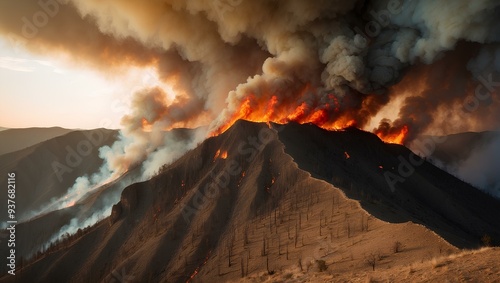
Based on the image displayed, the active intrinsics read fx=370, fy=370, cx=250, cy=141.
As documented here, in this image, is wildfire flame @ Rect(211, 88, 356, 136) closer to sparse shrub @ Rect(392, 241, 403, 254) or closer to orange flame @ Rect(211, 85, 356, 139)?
orange flame @ Rect(211, 85, 356, 139)

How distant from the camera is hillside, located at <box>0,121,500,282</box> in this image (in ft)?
93.2

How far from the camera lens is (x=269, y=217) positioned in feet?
137

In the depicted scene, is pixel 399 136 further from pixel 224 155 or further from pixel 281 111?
pixel 224 155

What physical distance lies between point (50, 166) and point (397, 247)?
176 m

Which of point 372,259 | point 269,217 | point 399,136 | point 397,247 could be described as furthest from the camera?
point 399,136

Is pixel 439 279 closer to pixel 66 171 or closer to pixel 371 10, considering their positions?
pixel 371 10

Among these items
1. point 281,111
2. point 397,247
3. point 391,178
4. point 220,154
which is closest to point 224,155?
point 220,154

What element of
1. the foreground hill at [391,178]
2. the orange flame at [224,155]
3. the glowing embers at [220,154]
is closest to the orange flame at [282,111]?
the foreground hill at [391,178]

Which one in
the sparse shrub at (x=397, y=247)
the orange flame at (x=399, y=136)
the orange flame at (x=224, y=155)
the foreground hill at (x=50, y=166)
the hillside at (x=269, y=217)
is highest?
the foreground hill at (x=50, y=166)

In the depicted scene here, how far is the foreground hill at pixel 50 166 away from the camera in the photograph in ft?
489

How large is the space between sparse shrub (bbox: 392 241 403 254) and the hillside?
0.24 ft

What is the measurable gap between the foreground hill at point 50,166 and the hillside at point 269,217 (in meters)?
103

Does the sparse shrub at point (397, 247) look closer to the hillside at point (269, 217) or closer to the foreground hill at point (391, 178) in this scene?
the hillside at point (269, 217)

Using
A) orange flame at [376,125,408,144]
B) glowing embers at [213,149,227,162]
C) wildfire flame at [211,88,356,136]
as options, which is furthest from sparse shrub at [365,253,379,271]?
orange flame at [376,125,408,144]
